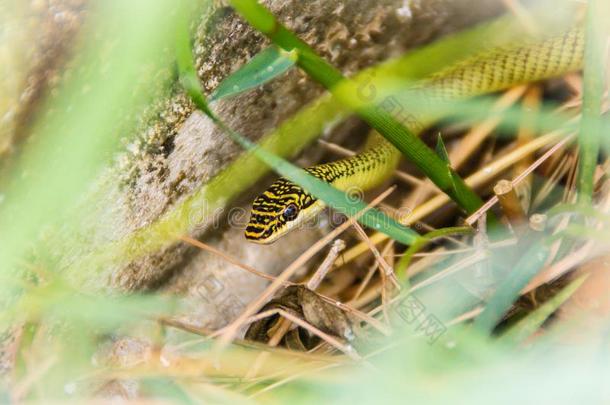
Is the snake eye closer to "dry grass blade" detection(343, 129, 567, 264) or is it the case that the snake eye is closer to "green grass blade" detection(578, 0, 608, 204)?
"dry grass blade" detection(343, 129, 567, 264)

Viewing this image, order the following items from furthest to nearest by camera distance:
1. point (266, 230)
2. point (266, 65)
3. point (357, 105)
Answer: point (266, 230) → point (357, 105) → point (266, 65)

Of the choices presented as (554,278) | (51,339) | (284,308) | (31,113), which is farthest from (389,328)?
(31,113)

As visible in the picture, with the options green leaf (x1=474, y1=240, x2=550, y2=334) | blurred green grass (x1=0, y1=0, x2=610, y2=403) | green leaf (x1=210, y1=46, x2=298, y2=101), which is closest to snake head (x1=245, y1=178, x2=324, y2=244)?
blurred green grass (x1=0, y1=0, x2=610, y2=403)

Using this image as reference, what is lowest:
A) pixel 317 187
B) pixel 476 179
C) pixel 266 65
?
pixel 476 179

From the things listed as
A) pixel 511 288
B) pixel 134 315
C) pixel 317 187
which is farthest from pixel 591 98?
pixel 134 315

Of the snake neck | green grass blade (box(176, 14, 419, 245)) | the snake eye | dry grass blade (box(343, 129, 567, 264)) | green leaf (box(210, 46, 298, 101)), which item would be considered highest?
green leaf (box(210, 46, 298, 101))

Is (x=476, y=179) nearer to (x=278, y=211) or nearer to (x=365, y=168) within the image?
(x=365, y=168)

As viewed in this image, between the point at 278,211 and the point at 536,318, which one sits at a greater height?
the point at 278,211
